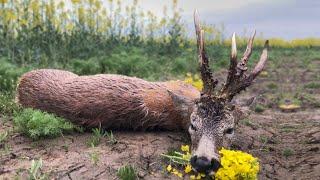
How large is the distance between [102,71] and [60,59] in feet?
6.54

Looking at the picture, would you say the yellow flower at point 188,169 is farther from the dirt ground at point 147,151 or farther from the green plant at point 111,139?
the green plant at point 111,139

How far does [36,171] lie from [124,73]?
6039 millimetres

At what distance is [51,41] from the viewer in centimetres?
1365

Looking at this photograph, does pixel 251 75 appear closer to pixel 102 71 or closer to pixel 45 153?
pixel 45 153

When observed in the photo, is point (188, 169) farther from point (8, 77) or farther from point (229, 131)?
point (8, 77)

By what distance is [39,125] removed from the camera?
6520mm

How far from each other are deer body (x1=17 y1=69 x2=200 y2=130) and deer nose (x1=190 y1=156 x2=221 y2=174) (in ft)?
4.62

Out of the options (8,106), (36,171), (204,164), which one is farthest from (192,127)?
(8,106)

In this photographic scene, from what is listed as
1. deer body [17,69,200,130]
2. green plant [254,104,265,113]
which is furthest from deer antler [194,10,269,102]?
green plant [254,104,265,113]

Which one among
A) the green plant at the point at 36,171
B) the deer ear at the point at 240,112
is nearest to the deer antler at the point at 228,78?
the deer ear at the point at 240,112

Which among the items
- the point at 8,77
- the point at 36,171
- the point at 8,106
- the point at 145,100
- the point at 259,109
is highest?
the point at 145,100

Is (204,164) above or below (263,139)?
above

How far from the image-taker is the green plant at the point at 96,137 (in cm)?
652

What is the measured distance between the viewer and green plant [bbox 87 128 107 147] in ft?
21.4
